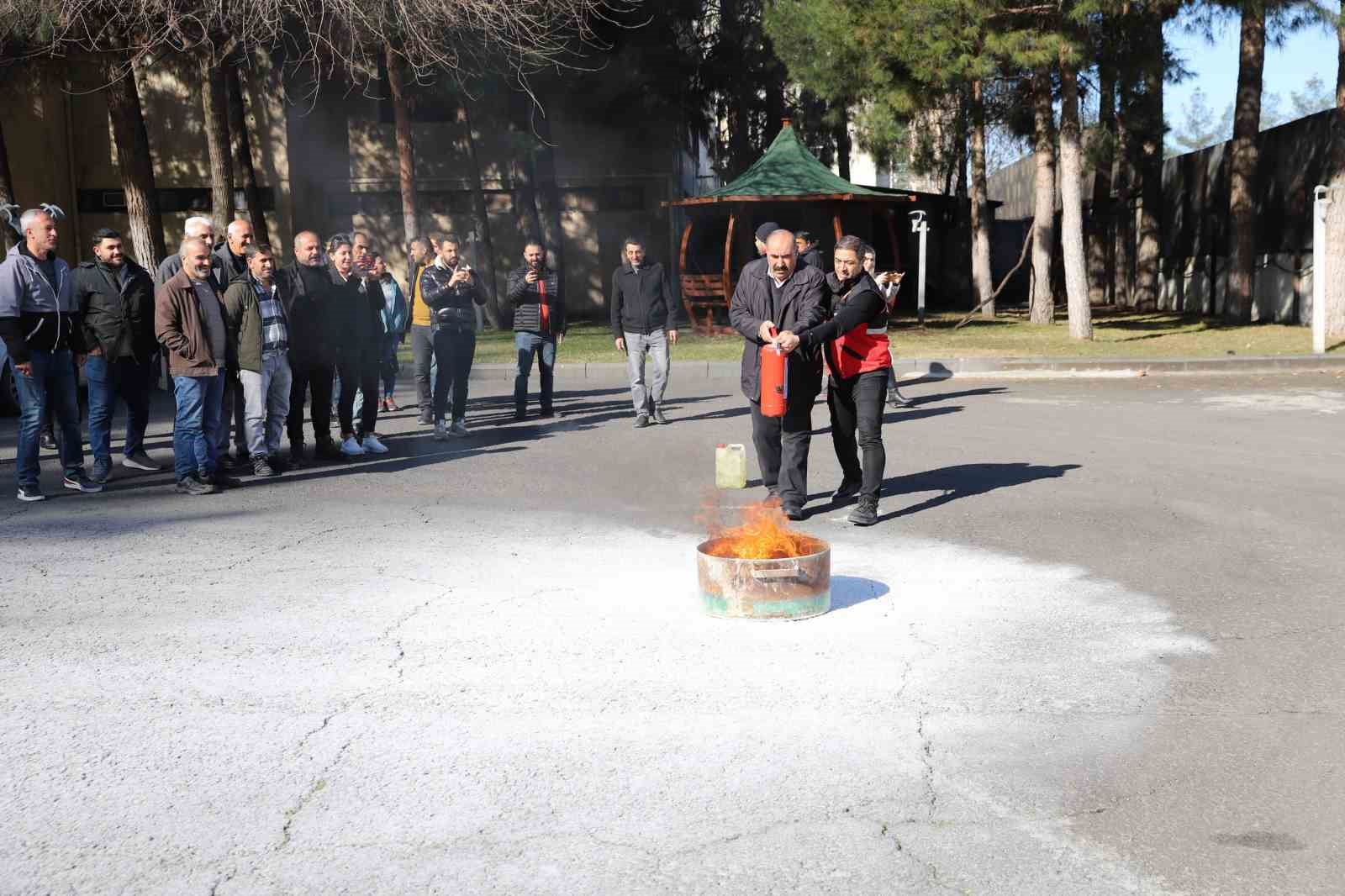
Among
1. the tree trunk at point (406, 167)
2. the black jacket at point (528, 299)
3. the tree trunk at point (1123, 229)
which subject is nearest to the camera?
the black jacket at point (528, 299)

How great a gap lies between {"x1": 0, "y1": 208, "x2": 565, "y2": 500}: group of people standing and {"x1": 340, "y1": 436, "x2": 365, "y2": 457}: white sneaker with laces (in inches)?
0.5

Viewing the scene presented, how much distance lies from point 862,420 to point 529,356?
18.7 feet

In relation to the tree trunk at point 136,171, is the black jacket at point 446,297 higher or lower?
lower

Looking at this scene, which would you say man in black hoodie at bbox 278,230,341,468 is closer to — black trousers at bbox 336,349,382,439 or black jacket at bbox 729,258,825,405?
black trousers at bbox 336,349,382,439

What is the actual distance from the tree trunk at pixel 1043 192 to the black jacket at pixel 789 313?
16863 mm

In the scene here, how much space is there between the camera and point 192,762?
448 cm

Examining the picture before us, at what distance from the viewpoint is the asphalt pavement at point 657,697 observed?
379 centimetres

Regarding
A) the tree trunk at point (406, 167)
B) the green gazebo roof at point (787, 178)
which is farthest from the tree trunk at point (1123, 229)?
the tree trunk at point (406, 167)

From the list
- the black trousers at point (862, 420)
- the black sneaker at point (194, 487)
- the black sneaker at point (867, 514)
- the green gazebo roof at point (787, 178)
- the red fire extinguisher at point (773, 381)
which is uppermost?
the green gazebo roof at point (787, 178)

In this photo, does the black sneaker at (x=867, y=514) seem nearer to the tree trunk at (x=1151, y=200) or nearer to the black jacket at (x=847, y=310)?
the black jacket at (x=847, y=310)

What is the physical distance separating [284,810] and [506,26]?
47.5ft

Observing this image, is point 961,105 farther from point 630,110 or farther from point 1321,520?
point 1321,520

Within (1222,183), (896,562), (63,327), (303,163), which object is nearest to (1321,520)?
(896,562)

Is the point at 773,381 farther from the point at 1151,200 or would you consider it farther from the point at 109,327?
the point at 1151,200
